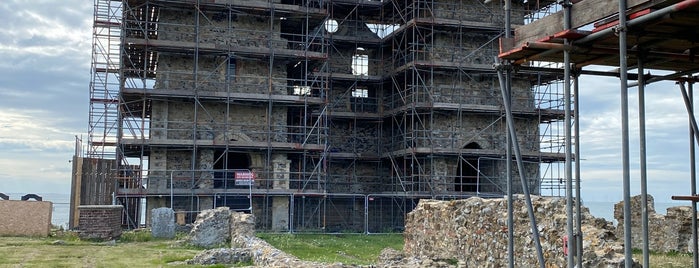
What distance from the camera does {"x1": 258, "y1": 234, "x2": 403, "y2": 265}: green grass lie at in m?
19.6

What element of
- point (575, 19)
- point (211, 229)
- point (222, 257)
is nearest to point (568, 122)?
point (575, 19)

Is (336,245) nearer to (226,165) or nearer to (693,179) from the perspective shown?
(226,165)

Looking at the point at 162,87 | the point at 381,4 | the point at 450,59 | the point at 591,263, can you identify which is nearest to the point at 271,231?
the point at 162,87

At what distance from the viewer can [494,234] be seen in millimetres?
15188

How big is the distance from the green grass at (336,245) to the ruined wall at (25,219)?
774 centimetres

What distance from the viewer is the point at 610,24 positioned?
21.8 feet

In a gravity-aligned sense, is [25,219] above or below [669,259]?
above

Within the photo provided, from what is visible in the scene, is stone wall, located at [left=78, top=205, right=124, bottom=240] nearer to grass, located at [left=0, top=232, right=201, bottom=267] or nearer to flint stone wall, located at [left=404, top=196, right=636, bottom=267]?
grass, located at [left=0, top=232, right=201, bottom=267]

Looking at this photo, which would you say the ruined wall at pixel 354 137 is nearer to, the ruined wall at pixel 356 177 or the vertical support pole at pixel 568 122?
the ruined wall at pixel 356 177

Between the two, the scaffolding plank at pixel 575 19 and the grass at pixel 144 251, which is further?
the grass at pixel 144 251

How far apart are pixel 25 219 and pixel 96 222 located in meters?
2.94

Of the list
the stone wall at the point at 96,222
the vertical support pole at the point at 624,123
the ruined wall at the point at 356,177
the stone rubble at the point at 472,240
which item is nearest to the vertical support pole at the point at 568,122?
the vertical support pole at the point at 624,123

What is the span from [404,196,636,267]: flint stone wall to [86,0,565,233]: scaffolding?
11844 millimetres

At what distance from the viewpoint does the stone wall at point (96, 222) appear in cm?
2380
